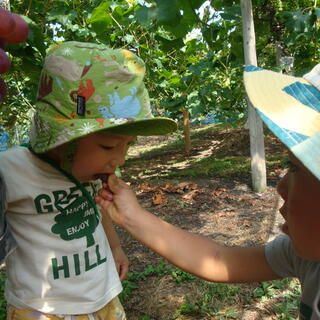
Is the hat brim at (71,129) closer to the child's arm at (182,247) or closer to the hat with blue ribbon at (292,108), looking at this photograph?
the child's arm at (182,247)

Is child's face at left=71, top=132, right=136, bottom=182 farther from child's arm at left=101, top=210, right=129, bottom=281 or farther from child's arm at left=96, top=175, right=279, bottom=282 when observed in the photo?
child's arm at left=101, top=210, right=129, bottom=281

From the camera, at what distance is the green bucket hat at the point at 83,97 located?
0.97 meters

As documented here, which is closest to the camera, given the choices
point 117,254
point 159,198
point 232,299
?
point 117,254

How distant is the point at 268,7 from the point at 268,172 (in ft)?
5.92

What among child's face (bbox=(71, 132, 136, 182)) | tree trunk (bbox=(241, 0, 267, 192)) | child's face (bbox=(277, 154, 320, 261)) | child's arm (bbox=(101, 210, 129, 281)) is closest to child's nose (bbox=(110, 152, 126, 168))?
child's face (bbox=(71, 132, 136, 182))

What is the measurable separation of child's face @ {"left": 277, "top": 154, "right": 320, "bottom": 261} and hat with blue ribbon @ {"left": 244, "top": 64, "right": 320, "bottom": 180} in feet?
0.38

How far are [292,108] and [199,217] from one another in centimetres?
253

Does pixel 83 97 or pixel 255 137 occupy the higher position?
pixel 83 97

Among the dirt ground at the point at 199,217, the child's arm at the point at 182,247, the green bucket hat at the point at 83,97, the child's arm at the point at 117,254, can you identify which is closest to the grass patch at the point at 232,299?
the dirt ground at the point at 199,217

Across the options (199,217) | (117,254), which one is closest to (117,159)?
(117,254)

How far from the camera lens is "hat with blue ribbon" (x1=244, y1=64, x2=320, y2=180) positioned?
62cm

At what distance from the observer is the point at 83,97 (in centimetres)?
100

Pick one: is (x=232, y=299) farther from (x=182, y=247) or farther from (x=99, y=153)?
(x=99, y=153)

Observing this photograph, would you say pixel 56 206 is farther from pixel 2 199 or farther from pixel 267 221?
pixel 267 221
